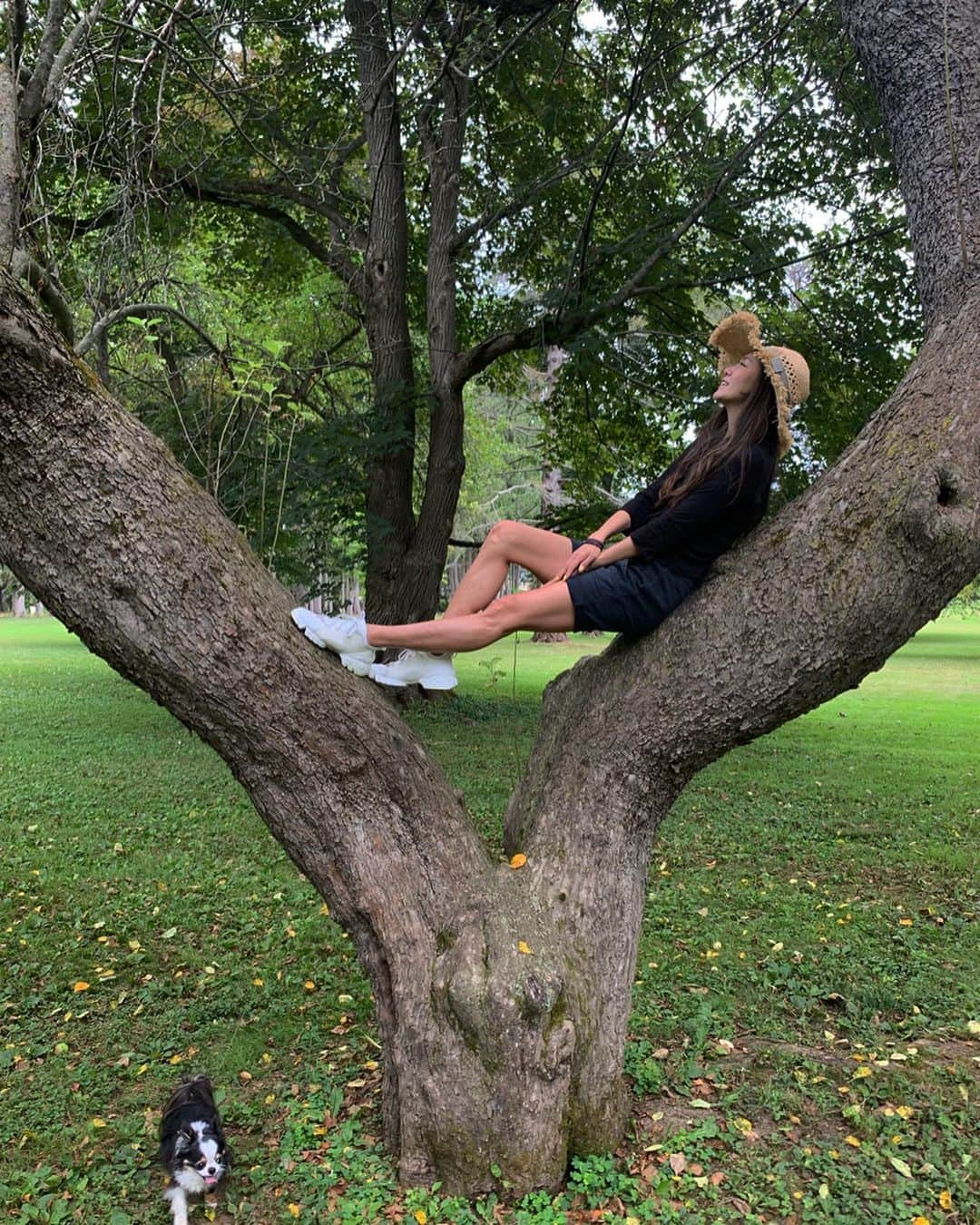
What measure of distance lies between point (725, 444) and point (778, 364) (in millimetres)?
356

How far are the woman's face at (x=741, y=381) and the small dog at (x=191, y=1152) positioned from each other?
3058mm

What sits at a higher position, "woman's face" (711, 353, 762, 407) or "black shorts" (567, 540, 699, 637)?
"woman's face" (711, 353, 762, 407)

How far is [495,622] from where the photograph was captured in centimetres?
336

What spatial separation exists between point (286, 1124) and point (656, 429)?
385 inches

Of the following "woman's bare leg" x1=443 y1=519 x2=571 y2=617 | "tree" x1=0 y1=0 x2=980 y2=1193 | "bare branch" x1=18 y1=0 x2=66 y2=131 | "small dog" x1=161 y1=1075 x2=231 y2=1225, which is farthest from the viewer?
"bare branch" x1=18 y1=0 x2=66 y2=131

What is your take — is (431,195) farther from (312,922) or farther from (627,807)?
(627,807)

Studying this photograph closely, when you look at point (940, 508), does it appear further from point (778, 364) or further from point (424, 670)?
point (424, 670)

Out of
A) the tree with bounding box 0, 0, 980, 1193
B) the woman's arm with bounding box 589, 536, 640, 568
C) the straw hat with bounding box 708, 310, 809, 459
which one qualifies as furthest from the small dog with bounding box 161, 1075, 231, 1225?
the straw hat with bounding box 708, 310, 809, 459

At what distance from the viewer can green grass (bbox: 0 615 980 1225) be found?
9.98 feet

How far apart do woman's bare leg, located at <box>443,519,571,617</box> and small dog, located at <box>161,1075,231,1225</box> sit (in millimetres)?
1909

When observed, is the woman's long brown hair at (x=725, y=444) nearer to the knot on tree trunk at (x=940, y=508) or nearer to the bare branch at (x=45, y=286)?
the knot on tree trunk at (x=940, y=508)

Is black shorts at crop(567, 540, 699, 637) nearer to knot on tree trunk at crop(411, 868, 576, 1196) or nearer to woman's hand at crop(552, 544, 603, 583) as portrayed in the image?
woman's hand at crop(552, 544, 603, 583)

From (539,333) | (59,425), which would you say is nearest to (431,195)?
(539,333)

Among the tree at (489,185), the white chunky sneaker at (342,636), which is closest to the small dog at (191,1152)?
the white chunky sneaker at (342,636)
